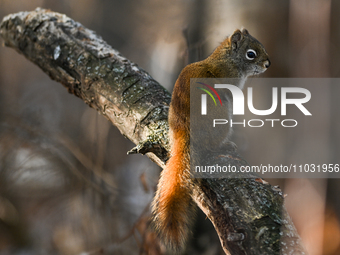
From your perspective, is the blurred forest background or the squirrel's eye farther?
the blurred forest background

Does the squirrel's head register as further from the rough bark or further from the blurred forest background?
the blurred forest background

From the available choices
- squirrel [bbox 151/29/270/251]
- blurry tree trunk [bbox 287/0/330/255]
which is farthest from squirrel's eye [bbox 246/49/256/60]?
blurry tree trunk [bbox 287/0/330/255]

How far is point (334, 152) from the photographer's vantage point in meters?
1.91

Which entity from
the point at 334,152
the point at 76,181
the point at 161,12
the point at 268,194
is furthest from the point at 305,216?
the point at 161,12

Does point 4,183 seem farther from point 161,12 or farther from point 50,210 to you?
point 161,12

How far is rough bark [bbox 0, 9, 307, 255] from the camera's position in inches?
32.3

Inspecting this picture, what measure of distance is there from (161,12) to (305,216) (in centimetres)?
198

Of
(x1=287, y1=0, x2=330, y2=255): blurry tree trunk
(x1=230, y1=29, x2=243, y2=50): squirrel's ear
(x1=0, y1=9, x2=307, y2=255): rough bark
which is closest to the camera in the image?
(x1=0, y1=9, x2=307, y2=255): rough bark

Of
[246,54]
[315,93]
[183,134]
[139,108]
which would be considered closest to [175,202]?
[183,134]

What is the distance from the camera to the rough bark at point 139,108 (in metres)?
0.82

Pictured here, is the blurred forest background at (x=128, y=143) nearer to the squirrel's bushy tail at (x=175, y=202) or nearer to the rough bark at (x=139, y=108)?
the rough bark at (x=139, y=108)

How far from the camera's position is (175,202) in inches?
36.7

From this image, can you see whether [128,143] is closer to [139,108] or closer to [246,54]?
[139,108]

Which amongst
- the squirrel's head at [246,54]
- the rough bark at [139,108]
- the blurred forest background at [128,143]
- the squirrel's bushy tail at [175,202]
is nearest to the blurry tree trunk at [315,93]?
the blurred forest background at [128,143]
